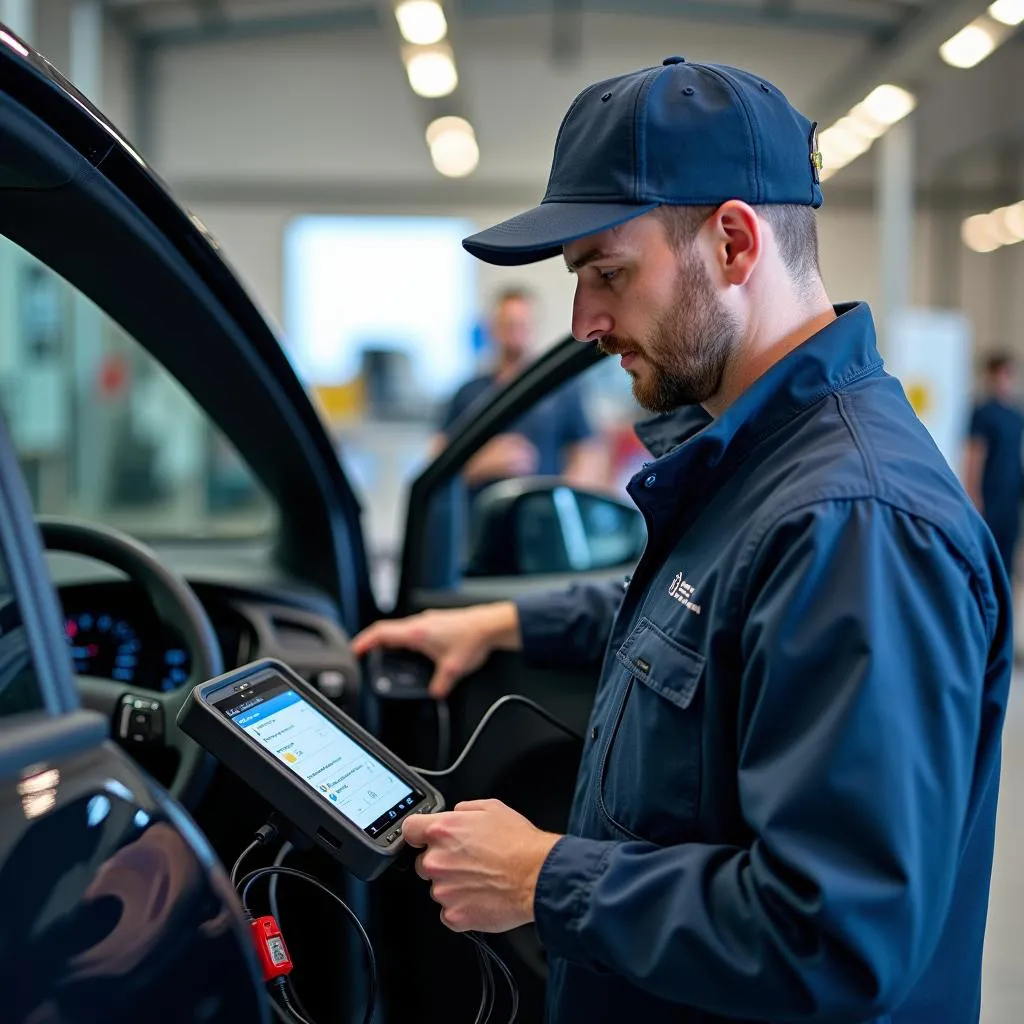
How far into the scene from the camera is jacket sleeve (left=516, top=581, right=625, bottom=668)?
167cm

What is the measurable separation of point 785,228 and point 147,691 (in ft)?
3.29

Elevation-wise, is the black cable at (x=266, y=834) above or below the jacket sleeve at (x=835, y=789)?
below

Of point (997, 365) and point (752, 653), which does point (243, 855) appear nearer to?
point (752, 653)

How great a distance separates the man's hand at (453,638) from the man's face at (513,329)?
3.05 meters

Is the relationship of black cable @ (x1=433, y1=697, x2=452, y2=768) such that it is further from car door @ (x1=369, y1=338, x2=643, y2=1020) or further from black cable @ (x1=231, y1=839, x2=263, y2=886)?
black cable @ (x1=231, y1=839, x2=263, y2=886)

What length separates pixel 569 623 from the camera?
169cm

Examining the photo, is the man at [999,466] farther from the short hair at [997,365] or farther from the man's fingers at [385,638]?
the man's fingers at [385,638]

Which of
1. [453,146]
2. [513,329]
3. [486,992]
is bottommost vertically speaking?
[486,992]

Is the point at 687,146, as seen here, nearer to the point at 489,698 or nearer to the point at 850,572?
the point at 850,572

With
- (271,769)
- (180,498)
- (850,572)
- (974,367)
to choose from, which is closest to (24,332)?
(180,498)

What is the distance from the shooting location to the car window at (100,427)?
6625 mm

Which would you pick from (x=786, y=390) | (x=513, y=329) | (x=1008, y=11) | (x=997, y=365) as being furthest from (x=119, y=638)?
(x=997, y=365)

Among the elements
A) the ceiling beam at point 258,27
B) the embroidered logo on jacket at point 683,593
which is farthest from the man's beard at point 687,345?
the ceiling beam at point 258,27

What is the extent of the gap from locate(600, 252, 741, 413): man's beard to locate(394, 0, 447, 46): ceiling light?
4.95m
